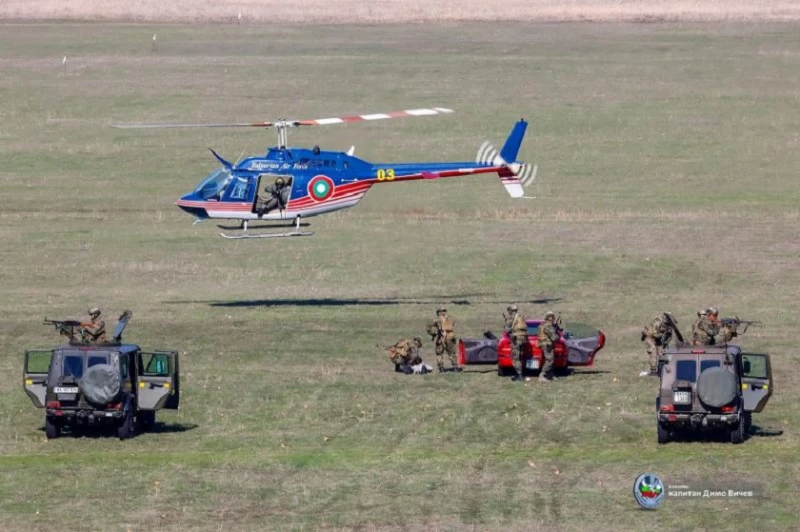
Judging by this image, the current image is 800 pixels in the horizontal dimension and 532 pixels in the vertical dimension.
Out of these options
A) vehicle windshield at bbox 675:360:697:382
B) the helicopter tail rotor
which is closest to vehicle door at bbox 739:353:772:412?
vehicle windshield at bbox 675:360:697:382

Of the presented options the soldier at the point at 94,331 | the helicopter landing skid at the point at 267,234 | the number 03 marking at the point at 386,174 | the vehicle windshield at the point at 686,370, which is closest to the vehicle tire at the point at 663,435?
the vehicle windshield at the point at 686,370

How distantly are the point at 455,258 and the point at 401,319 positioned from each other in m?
9.60

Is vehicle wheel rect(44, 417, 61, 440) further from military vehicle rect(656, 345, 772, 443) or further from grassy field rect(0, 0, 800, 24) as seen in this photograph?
Result: grassy field rect(0, 0, 800, 24)

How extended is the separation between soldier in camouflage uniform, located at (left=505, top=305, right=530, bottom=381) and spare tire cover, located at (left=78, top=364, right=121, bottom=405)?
8.32m

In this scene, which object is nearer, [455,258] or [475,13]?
[455,258]

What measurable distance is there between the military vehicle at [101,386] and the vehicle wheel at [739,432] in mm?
8668

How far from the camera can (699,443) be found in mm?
27797

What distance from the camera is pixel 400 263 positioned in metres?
49.3

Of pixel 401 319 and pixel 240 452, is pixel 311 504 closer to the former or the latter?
pixel 240 452

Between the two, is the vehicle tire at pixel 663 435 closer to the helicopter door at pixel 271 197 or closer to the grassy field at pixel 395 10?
the helicopter door at pixel 271 197

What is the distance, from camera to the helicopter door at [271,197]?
42219 millimetres

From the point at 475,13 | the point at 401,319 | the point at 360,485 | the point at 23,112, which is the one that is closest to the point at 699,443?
the point at 360,485

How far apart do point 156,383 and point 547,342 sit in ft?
26.0

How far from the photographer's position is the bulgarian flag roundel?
139 ft
